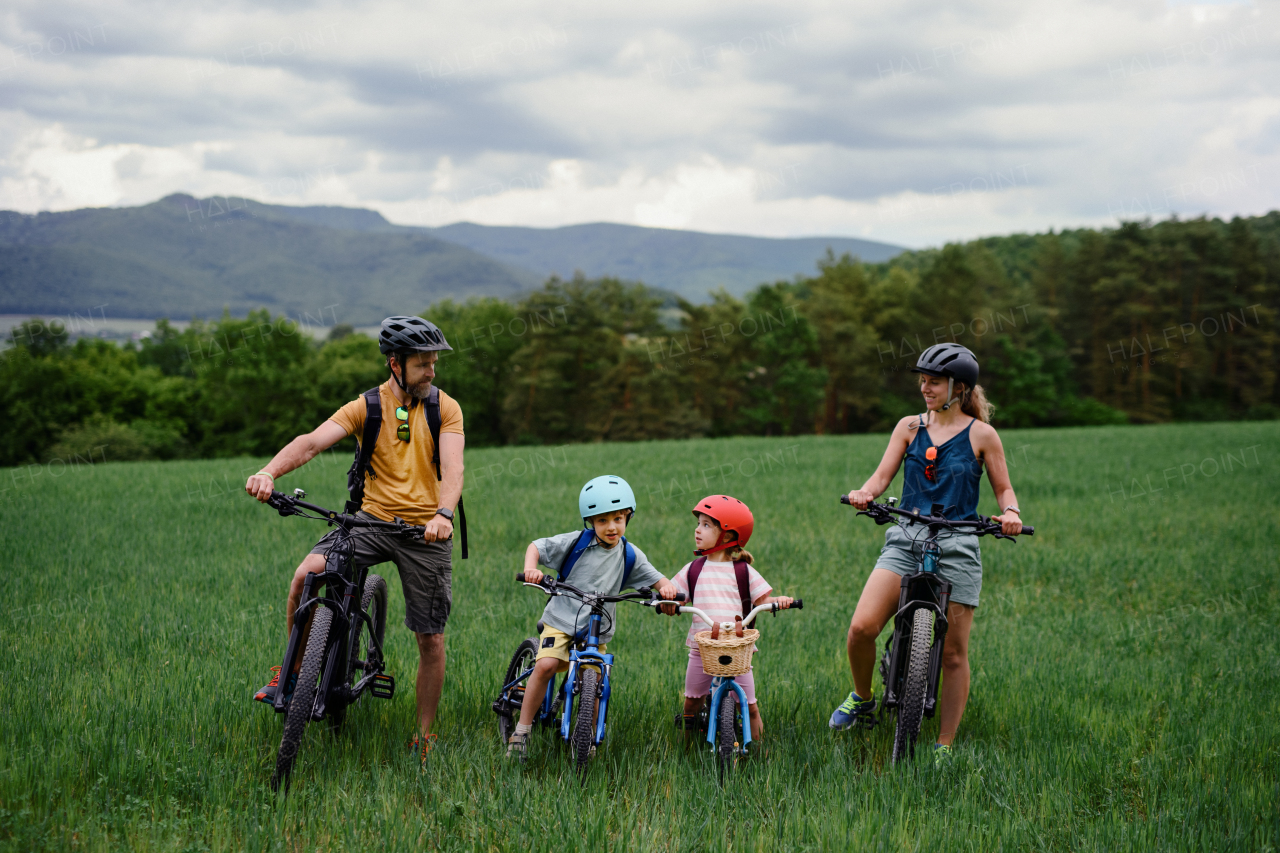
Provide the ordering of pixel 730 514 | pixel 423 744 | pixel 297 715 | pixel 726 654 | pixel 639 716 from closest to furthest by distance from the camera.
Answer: pixel 297 715
pixel 726 654
pixel 730 514
pixel 423 744
pixel 639 716

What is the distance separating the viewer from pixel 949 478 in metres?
5.09

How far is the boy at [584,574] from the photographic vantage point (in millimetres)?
4707

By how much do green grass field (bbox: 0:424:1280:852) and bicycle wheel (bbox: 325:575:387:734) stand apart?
146 millimetres

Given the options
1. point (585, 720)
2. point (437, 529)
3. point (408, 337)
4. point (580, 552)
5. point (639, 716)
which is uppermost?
point (408, 337)

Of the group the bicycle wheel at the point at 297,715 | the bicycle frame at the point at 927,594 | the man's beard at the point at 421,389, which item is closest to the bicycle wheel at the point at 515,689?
the bicycle wheel at the point at 297,715

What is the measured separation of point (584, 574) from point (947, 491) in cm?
223

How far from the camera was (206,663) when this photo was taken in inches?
246

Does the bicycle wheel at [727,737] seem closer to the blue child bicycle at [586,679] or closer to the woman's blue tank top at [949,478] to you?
the blue child bicycle at [586,679]

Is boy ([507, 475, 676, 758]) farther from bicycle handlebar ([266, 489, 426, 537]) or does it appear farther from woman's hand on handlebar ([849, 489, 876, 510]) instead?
woman's hand on handlebar ([849, 489, 876, 510])

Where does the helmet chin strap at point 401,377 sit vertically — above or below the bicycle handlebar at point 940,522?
above

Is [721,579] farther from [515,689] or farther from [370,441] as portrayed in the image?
[370,441]

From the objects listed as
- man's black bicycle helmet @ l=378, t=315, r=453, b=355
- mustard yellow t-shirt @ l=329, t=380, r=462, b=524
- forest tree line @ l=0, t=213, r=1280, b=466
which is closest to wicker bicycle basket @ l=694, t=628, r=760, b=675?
mustard yellow t-shirt @ l=329, t=380, r=462, b=524

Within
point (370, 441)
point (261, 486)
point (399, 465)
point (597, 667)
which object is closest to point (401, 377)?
point (370, 441)

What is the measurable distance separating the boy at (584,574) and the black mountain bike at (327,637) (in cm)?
86
